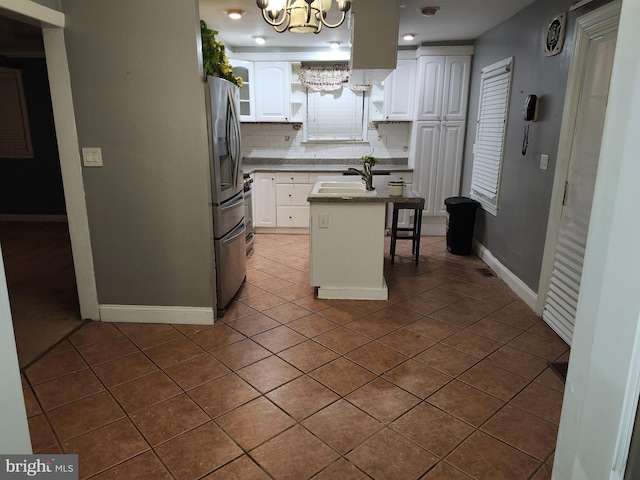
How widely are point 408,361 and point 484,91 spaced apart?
339 cm

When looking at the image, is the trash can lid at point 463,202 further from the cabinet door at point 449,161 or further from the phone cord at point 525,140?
the phone cord at point 525,140

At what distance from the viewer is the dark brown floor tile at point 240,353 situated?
2.59 m

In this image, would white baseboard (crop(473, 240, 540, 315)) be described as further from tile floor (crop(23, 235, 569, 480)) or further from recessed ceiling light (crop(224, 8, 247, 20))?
recessed ceiling light (crop(224, 8, 247, 20))

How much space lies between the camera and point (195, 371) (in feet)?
8.18

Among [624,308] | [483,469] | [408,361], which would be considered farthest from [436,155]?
[624,308]

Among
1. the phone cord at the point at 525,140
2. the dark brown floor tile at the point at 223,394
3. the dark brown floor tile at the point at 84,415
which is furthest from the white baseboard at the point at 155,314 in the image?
the phone cord at the point at 525,140

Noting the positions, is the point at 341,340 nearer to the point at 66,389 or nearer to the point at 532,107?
the point at 66,389

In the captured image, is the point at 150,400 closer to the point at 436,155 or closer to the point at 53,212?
the point at 436,155

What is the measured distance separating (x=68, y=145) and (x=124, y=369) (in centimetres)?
151

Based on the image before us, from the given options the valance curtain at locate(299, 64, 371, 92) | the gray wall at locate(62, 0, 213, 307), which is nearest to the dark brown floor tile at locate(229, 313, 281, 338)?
the gray wall at locate(62, 0, 213, 307)

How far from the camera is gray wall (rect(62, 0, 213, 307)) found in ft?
8.65

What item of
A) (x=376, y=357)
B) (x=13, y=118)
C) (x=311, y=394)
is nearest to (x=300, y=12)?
(x=376, y=357)

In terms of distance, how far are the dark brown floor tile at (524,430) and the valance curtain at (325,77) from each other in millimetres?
4683

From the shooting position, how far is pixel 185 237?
2.96 meters
